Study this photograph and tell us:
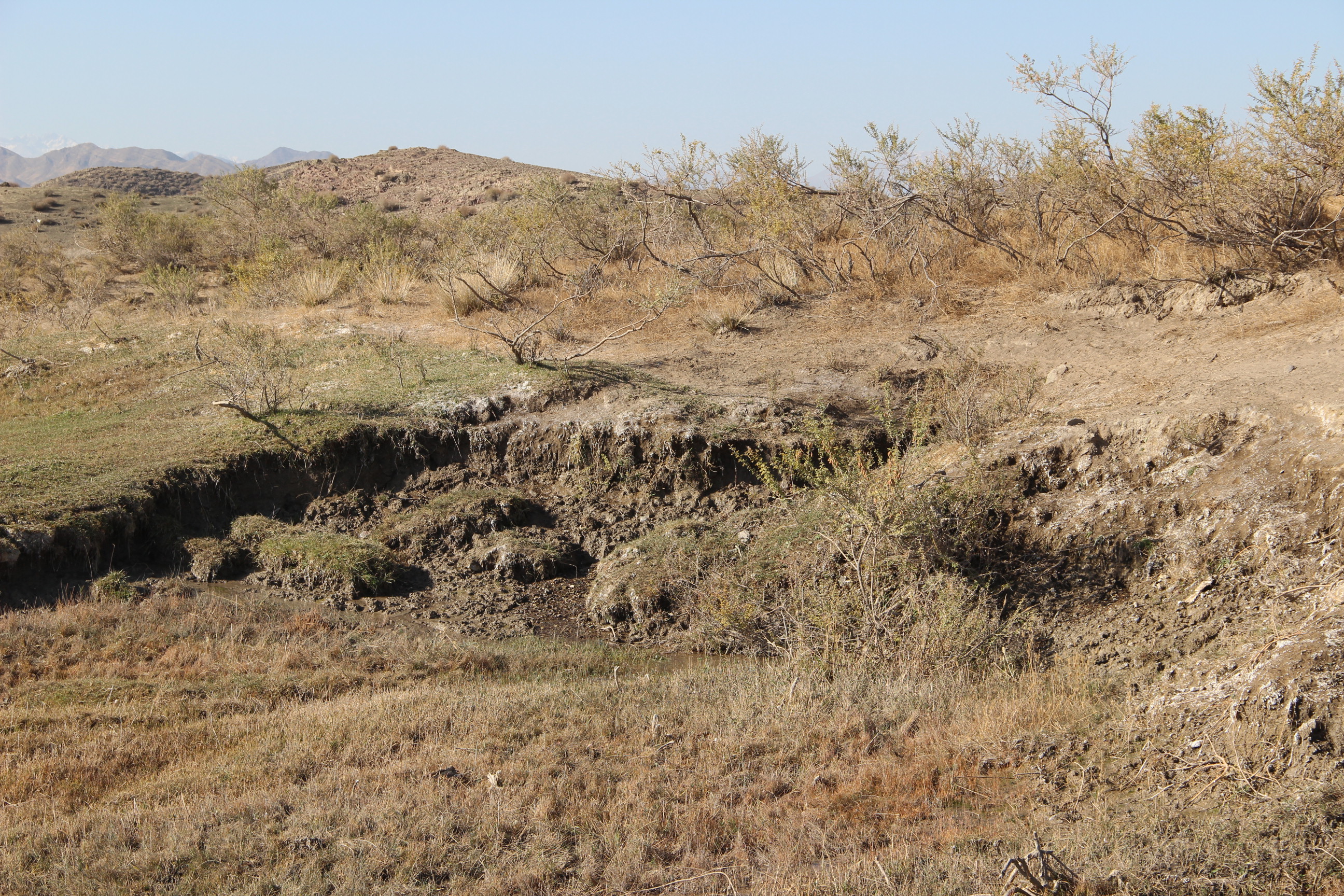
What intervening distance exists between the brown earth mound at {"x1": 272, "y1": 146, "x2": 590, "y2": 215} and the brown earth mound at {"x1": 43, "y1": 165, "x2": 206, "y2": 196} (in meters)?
6.86

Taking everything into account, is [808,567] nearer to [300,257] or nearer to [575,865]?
[575,865]

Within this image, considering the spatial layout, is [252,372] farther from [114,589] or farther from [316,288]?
[316,288]

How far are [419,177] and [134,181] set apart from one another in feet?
62.1

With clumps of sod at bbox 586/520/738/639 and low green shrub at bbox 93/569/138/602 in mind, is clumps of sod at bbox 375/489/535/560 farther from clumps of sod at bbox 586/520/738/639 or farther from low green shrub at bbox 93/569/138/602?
low green shrub at bbox 93/569/138/602

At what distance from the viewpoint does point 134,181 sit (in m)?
46.1

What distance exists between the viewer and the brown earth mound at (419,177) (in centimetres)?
3425

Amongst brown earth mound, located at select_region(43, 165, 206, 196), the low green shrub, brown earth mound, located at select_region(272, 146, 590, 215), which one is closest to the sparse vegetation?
the low green shrub

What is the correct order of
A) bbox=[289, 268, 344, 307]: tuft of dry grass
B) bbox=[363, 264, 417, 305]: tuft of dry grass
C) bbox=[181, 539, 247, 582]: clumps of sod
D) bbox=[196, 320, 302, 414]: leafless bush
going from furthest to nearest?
bbox=[289, 268, 344, 307]: tuft of dry grass, bbox=[363, 264, 417, 305]: tuft of dry grass, bbox=[196, 320, 302, 414]: leafless bush, bbox=[181, 539, 247, 582]: clumps of sod

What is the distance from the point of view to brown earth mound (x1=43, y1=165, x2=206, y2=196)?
145 feet


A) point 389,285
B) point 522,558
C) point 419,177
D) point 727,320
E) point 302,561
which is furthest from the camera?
point 419,177

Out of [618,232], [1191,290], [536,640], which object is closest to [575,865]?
[536,640]

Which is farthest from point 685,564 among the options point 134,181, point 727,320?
point 134,181

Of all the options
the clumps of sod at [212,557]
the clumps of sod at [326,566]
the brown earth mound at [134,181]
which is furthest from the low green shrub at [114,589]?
the brown earth mound at [134,181]

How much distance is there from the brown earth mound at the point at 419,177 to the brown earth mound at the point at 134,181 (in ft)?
22.5
